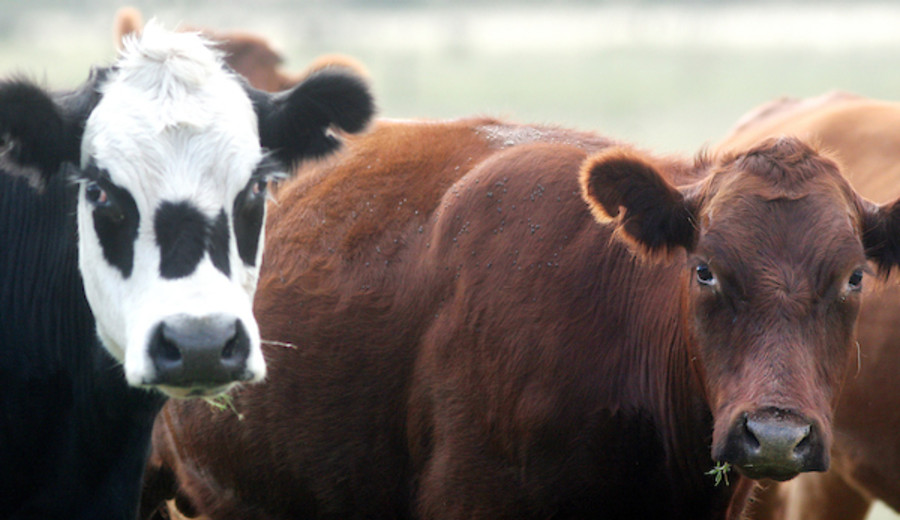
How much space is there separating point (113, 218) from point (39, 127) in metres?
0.43

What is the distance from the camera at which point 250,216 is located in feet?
12.6

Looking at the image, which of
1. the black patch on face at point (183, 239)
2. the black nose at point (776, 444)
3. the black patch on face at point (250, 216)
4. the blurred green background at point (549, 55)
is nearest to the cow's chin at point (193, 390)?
the black patch on face at point (183, 239)

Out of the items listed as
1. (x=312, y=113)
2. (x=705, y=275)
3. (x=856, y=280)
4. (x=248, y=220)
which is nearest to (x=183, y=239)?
(x=248, y=220)

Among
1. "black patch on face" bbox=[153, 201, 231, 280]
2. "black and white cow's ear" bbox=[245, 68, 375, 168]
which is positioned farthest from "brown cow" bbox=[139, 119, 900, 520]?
"black patch on face" bbox=[153, 201, 231, 280]

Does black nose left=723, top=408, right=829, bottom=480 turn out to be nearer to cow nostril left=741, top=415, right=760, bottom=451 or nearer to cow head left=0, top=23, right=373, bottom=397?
cow nostril left=741, top=415, right=760, bottom=451

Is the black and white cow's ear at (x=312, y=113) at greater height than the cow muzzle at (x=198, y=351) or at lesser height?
greater

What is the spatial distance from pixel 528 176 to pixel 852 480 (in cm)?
305

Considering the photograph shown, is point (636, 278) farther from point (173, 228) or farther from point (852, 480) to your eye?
point (852, 480)

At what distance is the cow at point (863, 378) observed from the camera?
5914mm

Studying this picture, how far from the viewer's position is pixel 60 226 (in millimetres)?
4121

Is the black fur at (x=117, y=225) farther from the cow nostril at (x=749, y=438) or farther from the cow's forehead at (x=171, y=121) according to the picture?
the cow nostril at (x=749, y=438)

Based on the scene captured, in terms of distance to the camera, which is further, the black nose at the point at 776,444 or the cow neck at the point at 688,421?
the cow neck at the point at 688,421

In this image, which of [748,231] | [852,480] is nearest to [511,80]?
[852,480]

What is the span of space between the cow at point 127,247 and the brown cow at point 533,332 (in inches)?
30.7
